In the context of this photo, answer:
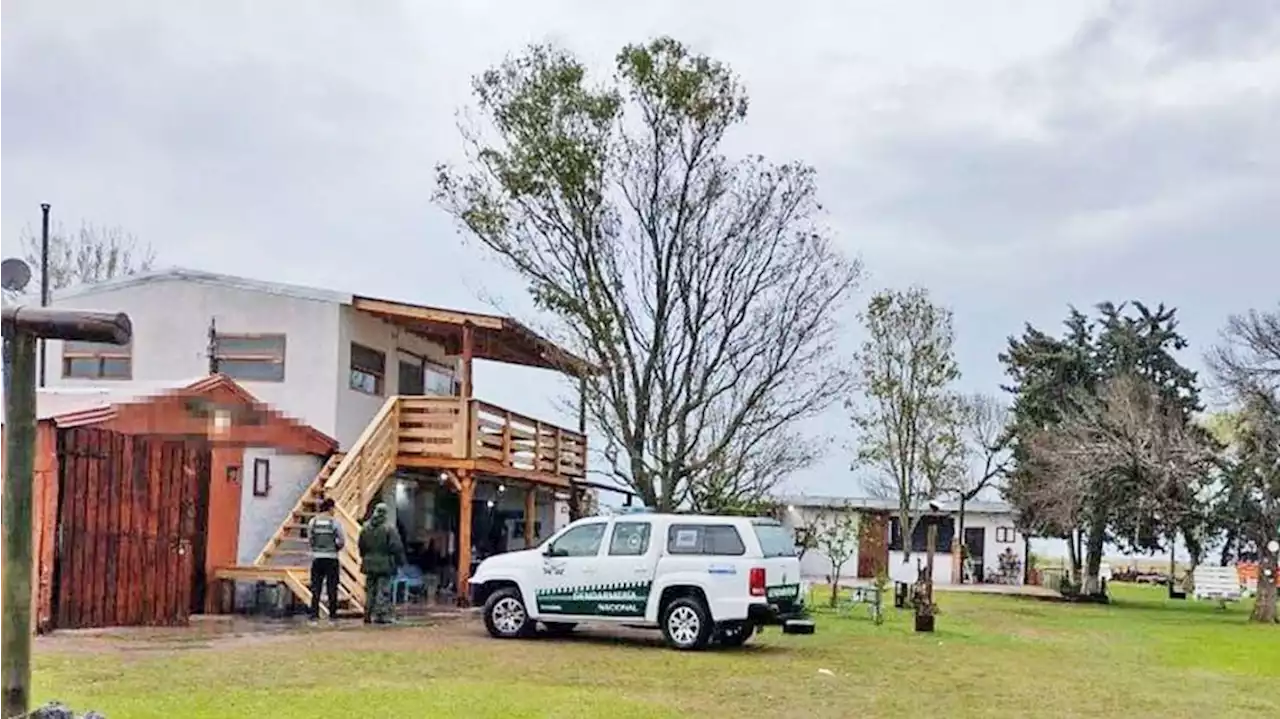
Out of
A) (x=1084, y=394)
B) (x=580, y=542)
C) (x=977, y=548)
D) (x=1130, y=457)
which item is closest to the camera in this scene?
Result: (x=580, y=542)

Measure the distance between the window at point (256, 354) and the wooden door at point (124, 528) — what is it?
18.0ft

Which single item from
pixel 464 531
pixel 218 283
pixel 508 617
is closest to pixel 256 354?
pixel 218 283

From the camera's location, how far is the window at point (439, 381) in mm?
28345

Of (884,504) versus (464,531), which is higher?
(464,531)

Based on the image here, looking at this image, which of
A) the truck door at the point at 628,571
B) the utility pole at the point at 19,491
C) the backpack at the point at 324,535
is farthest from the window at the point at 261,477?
the utility pole at the point at 19,491

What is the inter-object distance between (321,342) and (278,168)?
2.94 metres

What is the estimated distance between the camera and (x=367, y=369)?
24984mm

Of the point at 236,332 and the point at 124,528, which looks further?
the point at 236,332

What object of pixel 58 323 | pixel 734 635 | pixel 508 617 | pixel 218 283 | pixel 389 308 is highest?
pixel 218 283

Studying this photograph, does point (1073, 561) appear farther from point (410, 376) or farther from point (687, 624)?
point (687, 624)

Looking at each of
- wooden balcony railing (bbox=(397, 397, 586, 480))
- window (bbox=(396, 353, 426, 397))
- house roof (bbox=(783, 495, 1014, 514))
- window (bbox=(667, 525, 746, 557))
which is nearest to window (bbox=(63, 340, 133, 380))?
wooden balcony railing (bbox=(397, 397, 586, 480))

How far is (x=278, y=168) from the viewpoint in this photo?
23234 mm

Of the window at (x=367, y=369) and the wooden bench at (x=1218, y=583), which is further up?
the window at (x=367, y=369)

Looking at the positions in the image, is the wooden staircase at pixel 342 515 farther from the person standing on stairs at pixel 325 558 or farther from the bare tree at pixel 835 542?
the bare tree at pixel 835 542
